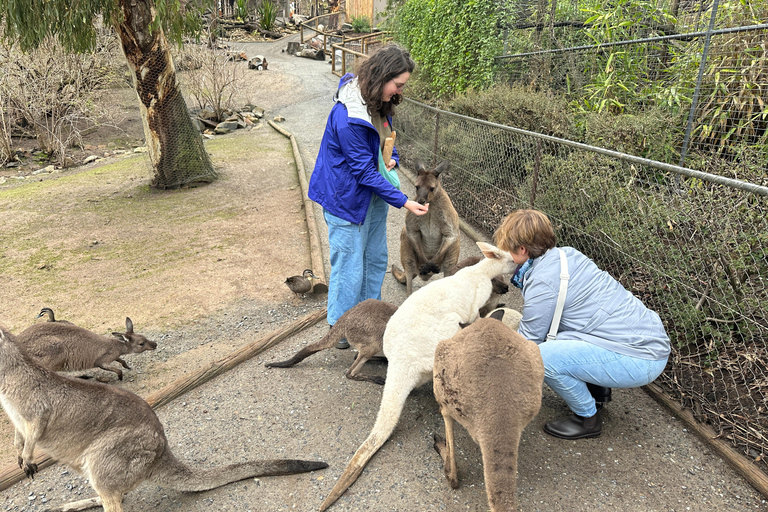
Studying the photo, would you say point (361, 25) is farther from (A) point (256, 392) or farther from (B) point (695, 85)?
(A) point (256, 392)

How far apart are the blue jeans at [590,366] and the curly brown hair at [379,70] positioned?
1711 mm

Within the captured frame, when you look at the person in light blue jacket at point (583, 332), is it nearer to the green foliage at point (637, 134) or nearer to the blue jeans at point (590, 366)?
the blue jeans at point (590, 366)

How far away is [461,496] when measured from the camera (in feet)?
7.74

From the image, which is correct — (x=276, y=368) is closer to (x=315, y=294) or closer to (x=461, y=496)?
(x=315, y=294)

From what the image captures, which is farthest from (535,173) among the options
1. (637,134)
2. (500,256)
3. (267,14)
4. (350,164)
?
(267,14)

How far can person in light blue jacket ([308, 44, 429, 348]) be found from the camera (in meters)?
2.99

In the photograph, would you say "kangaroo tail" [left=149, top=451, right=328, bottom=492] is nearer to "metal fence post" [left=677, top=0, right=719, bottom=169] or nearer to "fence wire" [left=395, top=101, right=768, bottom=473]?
"fence wire" [left=395, top=101, right=768, bottom=473]

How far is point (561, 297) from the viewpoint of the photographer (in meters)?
2.55

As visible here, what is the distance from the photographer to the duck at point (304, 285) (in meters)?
4.32

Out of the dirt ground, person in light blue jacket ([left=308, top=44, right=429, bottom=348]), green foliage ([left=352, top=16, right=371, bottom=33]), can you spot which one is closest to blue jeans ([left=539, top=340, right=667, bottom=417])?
the dirt ground

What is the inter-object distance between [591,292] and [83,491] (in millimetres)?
2707

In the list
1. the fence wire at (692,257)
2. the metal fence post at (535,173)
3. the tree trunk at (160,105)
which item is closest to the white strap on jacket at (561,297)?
the fence wire at (692,257)

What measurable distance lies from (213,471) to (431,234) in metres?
2.72

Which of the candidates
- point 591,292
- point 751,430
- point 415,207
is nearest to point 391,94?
point 415,207
